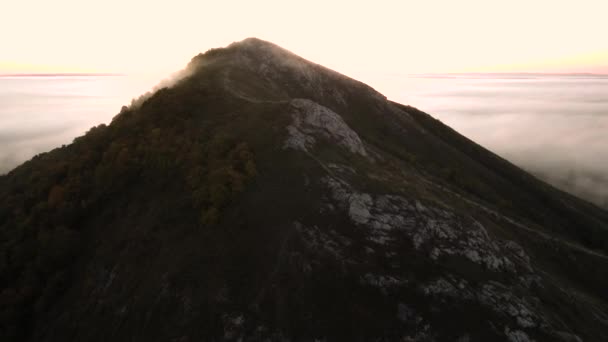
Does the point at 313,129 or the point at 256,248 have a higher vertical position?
the point at 313,129

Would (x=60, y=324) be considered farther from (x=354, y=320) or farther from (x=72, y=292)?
(x=354, y=320)

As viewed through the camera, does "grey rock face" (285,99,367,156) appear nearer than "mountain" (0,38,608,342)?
No

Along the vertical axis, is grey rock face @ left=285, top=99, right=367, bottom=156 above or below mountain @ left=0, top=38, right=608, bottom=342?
above

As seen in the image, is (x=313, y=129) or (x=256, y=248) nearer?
(x=256, y=248)

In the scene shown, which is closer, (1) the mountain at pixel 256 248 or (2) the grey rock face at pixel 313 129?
(1) the mountain at pixel 256 248

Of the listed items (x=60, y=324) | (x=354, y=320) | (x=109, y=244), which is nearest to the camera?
(x=354, y=320)

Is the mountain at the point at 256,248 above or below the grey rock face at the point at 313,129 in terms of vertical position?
below

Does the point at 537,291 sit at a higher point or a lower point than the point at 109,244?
higher

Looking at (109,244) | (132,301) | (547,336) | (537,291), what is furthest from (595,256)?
(109,244)
